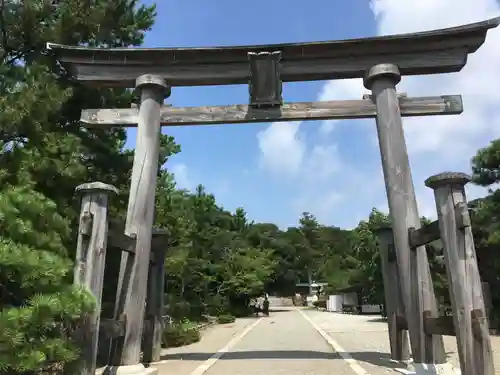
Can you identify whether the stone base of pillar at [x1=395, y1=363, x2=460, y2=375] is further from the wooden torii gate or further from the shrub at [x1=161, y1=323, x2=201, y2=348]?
the shrub at [x1=161, y1=323, x2=201, y2=348]

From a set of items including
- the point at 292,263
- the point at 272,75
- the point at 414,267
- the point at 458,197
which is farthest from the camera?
the point at 292,263

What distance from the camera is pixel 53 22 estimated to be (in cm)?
838

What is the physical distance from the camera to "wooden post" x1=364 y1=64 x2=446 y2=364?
6109 mm

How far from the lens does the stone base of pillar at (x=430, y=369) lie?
5.77 m

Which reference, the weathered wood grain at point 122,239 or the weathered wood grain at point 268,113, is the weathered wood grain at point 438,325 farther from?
the weathered wood grain at point 122,239

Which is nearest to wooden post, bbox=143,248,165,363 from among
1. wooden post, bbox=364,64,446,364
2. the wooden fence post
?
the wooden fence post

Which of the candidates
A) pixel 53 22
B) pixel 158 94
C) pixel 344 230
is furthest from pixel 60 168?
pixel 344 230

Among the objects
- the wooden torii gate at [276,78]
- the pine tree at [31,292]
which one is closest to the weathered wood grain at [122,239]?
the wooden torii gate at [276,78]

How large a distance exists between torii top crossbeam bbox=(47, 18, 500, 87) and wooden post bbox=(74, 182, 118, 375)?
10.5 feet

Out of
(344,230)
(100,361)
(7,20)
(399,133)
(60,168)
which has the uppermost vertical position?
(344,230)

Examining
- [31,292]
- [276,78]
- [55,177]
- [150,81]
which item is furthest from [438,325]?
[55,177]

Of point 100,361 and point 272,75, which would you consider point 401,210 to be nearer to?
point 272,75

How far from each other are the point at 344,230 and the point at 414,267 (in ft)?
228

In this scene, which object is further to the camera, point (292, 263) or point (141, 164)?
point (292, 263)
